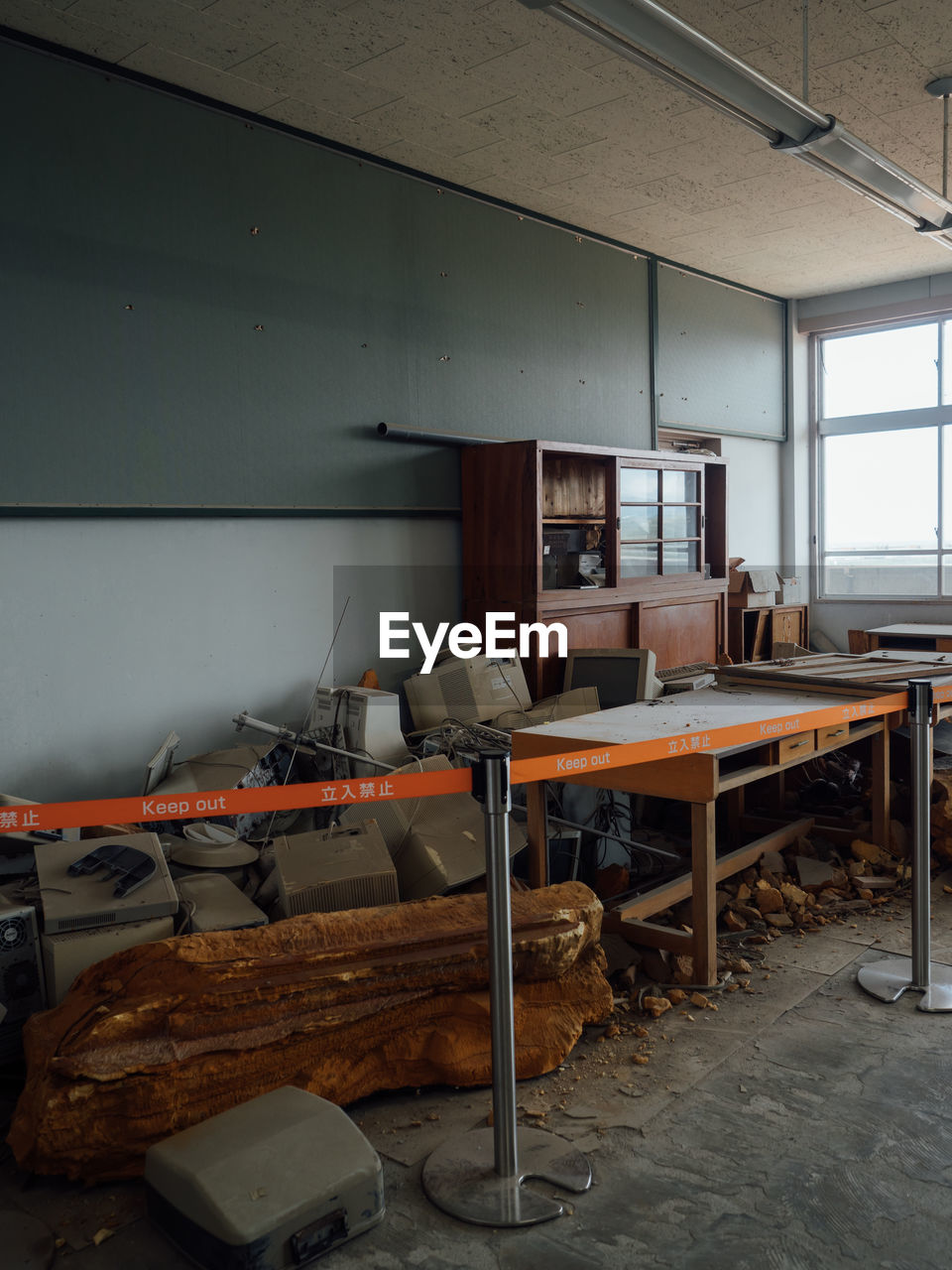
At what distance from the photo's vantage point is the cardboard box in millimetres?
7461

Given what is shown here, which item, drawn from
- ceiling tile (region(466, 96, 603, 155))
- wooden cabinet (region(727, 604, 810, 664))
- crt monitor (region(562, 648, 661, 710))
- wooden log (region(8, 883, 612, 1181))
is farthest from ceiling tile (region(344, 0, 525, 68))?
wooden cabinet (region(727, 604, 810, 664))

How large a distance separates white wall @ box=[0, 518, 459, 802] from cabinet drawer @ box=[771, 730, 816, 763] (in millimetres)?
2343

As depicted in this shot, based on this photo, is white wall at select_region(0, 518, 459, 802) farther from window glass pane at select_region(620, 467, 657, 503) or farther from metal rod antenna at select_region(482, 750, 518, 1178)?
metal rod antenna at select_region(482, 750, 518, 1178)

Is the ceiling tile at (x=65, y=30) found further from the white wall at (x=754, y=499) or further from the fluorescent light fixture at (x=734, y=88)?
the white wall at (x=754, y=499)

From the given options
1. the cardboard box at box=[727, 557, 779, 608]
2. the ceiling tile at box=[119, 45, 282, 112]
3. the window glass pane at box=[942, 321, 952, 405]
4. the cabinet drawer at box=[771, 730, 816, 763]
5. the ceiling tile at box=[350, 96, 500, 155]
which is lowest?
the cabinet drawer at box=[771, 730, 816, 763]

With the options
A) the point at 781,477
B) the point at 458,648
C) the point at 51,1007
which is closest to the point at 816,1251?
the point at 51,1007

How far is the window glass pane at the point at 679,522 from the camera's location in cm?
643

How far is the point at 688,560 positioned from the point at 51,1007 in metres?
5.01

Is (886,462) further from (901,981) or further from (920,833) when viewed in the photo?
(901,981)

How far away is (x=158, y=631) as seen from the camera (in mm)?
4324

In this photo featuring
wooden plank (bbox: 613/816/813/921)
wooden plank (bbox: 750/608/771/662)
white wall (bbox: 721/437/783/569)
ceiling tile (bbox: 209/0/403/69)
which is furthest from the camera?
white wall (bbox: 721/437/783/569)

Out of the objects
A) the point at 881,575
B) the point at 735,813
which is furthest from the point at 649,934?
the point at 881,575

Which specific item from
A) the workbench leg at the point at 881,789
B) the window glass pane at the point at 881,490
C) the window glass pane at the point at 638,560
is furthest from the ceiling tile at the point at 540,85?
the workbench leg at the point at 881,789

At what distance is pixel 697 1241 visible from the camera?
6.53 ft
